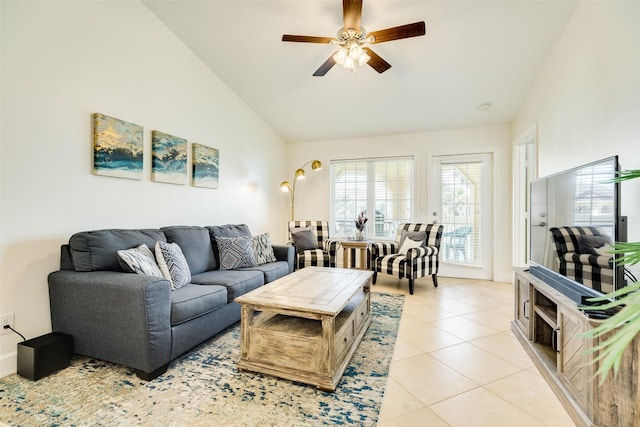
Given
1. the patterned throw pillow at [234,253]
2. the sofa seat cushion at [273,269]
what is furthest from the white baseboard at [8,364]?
the sofa seat cushion at [273,269]

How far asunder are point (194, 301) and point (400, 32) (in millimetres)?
2450

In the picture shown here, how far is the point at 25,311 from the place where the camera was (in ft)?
6.58

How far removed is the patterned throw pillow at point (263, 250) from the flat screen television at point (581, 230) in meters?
2.59

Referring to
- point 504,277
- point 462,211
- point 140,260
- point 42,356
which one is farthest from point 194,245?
point 504,277

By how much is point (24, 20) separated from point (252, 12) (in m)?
1.66

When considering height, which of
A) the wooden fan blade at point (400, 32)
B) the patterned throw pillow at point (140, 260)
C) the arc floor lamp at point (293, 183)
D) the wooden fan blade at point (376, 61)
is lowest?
the patterned throw pillow at point (140, 260)

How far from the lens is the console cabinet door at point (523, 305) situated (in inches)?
87.3

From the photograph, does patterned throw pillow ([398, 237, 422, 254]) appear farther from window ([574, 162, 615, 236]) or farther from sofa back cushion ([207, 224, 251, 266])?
window ([574, 162, 615, 236])

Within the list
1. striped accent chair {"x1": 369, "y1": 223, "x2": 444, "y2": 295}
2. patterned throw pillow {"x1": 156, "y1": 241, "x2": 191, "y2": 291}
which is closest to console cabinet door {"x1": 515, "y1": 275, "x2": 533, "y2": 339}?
striped accent chair {"x1": 369, "y1": 223, "x2": 444, "y2": 295}

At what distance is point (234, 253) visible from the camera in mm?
3215

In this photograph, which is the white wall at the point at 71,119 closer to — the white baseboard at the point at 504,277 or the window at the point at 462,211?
the window at the point at 462,211

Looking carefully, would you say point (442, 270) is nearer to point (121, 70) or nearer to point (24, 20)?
point (121, 70)

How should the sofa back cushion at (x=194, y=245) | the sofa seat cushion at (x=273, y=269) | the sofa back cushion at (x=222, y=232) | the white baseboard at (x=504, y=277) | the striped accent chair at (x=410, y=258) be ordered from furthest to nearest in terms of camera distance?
the white baseboard at (x=504, y=277) → the striped accent chair at (x=410, y=258) → the sofa back cushion at (x=222, y=232) → the sofa seat cushion at (x=273, y=269) → the sofa back cushion at (x=194, y=245)

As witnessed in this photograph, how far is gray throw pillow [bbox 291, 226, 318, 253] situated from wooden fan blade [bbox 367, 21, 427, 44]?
8.98 feet
